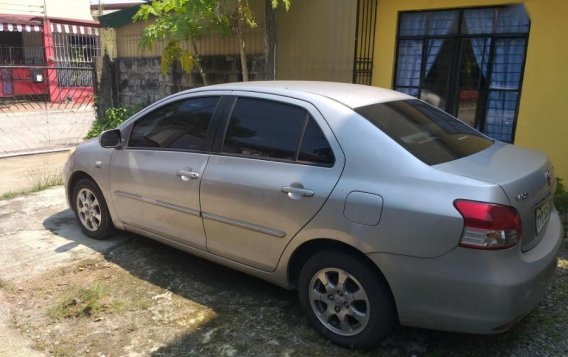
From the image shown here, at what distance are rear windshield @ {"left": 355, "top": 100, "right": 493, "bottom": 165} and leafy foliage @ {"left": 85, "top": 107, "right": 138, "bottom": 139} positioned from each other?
8.19 meters

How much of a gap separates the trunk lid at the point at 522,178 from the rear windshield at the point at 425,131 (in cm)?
10

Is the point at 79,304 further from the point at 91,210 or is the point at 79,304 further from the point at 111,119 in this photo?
the point at 111,119

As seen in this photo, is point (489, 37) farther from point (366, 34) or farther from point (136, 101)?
point (136, 101)

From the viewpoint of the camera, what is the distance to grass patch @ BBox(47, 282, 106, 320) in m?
3.51

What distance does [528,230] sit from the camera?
2.64 m

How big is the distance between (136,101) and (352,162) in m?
8.82

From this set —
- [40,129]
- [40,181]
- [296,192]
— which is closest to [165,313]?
[296,192]

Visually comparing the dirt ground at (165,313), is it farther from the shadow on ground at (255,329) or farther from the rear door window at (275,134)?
the rear door window at (275,134)

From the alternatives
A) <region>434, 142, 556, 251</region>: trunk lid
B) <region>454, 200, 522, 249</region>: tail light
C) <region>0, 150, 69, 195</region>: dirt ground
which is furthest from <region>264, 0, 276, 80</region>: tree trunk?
<region>454, 200, 522, 249</region>: tail light

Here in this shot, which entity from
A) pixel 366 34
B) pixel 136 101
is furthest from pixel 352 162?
pixel 136 101

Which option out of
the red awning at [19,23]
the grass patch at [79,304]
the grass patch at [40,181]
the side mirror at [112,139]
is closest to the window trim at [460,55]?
the side mirror at [112,139]

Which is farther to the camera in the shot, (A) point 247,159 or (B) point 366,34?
(B) point 366,34

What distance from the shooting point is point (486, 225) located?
2455 mm

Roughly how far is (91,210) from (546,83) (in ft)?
17.5
